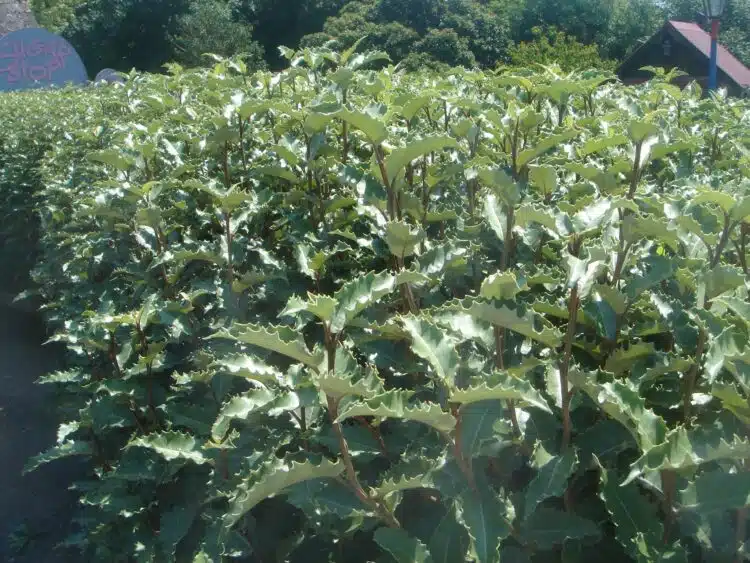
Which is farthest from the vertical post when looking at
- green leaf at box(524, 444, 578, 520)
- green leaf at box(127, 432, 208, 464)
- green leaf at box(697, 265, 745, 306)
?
green leaf at box(524, 444, 578, 520)

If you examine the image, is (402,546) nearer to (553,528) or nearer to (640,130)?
(553,528)

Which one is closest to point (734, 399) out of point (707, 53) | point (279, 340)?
point (279, 340)

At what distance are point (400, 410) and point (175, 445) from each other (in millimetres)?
921

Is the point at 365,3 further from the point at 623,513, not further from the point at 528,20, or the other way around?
the point at 623,513

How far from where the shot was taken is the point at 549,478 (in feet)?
4.45

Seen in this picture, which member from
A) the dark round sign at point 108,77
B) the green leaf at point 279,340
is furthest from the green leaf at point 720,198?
the dark round sign at point 108,77

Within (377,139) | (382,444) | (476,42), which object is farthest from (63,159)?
(476,42)

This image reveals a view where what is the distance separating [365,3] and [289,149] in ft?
109

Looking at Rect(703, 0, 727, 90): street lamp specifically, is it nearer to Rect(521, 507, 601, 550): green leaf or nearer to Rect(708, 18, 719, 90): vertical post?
Rect(708, 18, 719, 90): vertical post

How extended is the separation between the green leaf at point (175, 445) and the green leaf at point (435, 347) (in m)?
0.81

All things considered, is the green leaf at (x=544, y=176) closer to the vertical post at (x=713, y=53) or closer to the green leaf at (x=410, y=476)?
the green leaf at (x=410, y=476)

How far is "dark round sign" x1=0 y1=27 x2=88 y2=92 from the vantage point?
19828 mm

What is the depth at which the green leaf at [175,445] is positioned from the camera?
76.4 inches

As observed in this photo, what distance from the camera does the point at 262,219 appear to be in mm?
2732
